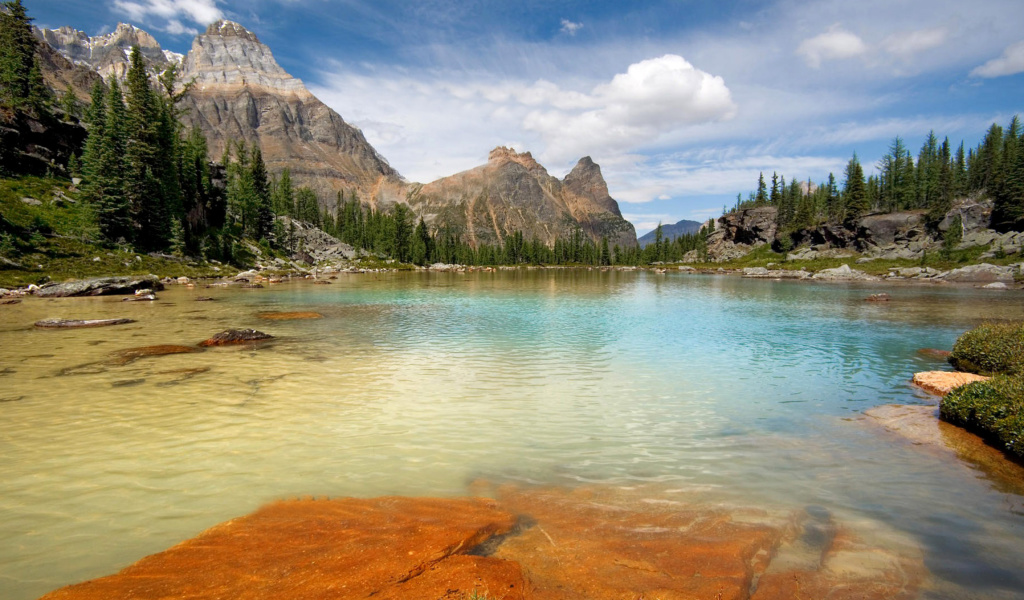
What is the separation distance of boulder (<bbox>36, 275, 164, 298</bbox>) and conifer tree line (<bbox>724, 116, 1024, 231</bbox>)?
16446cm

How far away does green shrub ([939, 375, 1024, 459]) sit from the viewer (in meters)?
10.2

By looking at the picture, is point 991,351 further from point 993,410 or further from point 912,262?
point 912,262

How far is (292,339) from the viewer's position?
2444 cm

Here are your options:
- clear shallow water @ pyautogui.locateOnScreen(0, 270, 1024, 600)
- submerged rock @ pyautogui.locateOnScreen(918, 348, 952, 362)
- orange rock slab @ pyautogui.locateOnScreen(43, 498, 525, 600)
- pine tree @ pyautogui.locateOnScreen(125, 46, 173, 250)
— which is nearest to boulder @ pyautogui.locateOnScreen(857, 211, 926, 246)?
clear shallow water @ pyautogui.locateOnScreen(0, 270, 1024, 600)

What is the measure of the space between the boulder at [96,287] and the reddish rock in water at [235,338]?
1236 inches

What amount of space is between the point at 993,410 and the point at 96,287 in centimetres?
6079

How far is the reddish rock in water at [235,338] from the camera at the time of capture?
73.8ft

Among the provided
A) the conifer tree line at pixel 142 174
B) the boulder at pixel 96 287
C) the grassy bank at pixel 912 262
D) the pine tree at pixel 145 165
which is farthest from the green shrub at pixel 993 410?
the grassy bank at pixel 912 262

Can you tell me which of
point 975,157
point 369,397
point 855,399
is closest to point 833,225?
point 975,157

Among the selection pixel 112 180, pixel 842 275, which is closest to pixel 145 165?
pixel 112 180

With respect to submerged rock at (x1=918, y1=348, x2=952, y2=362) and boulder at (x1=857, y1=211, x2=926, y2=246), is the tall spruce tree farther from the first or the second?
boulder at (x1=857, y1=211, x2=926, y2=246)

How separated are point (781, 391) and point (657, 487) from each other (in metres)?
9.72

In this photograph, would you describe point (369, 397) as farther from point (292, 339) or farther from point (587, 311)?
point (587, 311)

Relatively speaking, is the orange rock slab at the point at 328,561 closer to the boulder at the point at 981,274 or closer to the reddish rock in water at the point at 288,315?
the reddish rock in water at the point at 288,315
